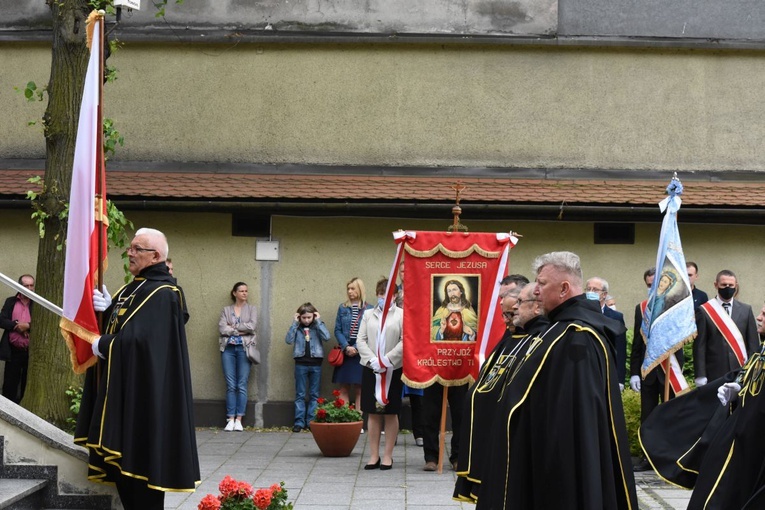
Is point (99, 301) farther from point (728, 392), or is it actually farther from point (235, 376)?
point (235, 376)

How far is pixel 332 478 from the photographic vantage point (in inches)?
447

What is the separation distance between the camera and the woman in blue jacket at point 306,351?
1544 centimetres

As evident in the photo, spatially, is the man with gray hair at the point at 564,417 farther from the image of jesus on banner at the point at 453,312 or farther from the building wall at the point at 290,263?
the building wall at the point at 290,263

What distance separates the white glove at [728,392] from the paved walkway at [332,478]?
10.9 feet

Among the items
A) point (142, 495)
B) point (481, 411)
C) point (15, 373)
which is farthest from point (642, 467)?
point (15, 373)

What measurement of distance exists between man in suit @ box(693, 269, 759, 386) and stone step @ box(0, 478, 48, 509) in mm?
6641

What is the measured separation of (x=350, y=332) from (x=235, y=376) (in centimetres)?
168

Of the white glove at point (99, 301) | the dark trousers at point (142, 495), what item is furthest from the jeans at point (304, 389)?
the white glove at point (99, 301)

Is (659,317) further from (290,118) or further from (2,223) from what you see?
(2,223)

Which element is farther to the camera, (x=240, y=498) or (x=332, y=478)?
(x=332, y=478)

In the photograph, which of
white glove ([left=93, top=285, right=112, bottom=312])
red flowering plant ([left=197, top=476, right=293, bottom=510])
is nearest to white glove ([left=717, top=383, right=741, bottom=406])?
red flowering plant ([left=197, top=476, right=293, bottom=510])

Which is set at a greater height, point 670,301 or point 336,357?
point 670,301

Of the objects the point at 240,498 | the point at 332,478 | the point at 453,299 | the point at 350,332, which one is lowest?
the point at 332,478

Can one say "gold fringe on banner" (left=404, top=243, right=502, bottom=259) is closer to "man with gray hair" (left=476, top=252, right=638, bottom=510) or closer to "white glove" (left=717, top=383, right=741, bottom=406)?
"white glove" (left=717, top=383, right=741, bottom=406)
